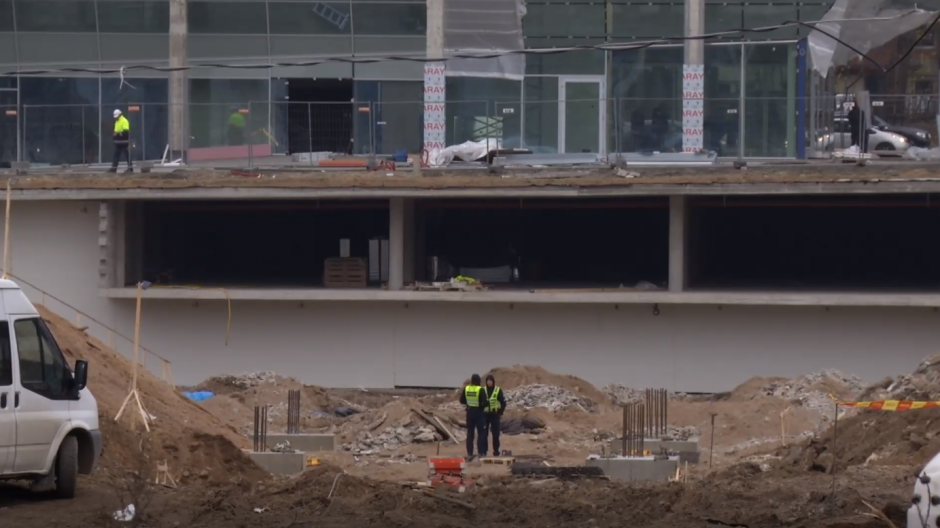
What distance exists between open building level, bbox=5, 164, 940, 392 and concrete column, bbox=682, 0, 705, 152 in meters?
1.07

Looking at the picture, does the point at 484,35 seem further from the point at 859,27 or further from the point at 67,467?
the point at 67,467

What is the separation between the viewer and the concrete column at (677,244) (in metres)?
31.0

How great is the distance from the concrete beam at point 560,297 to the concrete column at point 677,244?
0.58 m

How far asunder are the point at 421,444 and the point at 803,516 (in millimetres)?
12024

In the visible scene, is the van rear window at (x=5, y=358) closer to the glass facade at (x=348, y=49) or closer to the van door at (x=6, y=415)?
the van door at (x=6, y=415)

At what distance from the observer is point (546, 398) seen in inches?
1104

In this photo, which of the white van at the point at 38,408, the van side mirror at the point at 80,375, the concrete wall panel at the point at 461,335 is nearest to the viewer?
the white van at the point at 38,408

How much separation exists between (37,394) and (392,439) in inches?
452

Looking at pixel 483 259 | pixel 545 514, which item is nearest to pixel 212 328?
pixel 483 259

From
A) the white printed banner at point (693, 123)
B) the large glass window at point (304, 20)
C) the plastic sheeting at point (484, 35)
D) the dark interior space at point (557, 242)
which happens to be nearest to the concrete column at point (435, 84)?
the plastic sheeting at point (484, 35)

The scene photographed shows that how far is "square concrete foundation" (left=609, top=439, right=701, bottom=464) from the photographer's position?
20.9 metres

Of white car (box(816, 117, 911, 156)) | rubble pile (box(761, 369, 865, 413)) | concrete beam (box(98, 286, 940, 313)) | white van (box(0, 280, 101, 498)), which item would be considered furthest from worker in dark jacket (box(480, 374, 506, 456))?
white car (box(816, 117, 911, 156))

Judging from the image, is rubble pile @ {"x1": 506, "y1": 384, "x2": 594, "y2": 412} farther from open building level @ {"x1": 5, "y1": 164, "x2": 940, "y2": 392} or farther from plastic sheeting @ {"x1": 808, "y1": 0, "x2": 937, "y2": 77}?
plastic sheeting @ {"x1": 808, "y1": 0, "x2": 937, "y2": 77}

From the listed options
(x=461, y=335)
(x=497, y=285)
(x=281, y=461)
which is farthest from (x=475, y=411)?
(x=497, y=285)
